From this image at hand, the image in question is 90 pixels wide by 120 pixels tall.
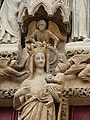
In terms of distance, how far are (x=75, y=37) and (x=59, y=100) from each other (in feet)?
2.58

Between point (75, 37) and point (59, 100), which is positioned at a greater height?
point (75, 37)

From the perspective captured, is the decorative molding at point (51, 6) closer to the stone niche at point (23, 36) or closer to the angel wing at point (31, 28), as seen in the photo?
the stone niche at point (23, 36)

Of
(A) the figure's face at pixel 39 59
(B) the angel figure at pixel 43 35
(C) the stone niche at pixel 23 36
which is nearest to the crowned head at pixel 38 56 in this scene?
(A) the figure's face at pixel 39 59

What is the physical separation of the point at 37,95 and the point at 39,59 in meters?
0.45

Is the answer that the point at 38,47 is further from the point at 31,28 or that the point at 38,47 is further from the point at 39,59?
the point at 31,28

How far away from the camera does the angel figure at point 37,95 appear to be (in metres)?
7.39

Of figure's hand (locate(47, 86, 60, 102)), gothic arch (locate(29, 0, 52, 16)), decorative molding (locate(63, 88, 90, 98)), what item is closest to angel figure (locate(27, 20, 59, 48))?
gothic arch (locate(29, 0, 52, 16))

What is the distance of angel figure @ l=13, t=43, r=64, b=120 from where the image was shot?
291 inches

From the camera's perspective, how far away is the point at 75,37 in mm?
7945

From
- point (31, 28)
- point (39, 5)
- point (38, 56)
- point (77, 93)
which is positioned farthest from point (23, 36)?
point (77, 93)

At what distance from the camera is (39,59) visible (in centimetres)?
775

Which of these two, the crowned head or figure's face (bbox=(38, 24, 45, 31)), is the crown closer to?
the crowned head

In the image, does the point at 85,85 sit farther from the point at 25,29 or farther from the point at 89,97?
the point at 25,29

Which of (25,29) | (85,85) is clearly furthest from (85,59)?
(25,29)
